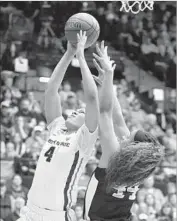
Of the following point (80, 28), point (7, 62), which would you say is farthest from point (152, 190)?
point (80, 28)

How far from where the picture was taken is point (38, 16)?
47.5 ft

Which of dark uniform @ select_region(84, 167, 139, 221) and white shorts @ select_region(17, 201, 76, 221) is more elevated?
dark uniform @ select_region(84, 167, 139, 221)

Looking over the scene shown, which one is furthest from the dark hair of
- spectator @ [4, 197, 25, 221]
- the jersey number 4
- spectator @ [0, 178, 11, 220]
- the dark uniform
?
spectator @ [0, 178, 11, 220]

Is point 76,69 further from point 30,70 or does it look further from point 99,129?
point 99,129

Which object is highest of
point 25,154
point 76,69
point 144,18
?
point 144,18

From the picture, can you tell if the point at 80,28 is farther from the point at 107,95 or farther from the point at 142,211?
the point at 142,211

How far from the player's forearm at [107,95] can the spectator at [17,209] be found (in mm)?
6058

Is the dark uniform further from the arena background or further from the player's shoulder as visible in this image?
the arena background

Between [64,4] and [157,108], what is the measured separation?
3318mm

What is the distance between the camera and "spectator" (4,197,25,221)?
10.7m

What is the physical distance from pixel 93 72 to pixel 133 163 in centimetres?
915

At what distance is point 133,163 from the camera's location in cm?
466

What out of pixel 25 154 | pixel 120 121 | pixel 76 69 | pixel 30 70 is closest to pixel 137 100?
pixel 76 69

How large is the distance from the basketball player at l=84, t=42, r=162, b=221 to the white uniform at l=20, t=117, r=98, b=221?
0.38 metres
